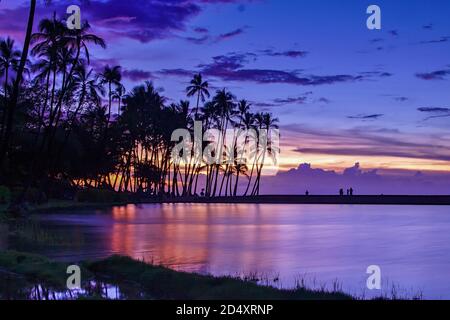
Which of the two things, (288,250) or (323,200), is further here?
(323,200)

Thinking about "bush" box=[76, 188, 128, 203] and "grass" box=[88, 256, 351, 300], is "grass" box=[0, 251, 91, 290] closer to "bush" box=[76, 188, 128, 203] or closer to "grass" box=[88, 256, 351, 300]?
"grass" box=[88, 256, 351, 300]

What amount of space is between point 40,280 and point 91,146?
188 feet

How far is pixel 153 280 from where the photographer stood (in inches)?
573

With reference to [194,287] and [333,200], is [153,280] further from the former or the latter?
[333,200]

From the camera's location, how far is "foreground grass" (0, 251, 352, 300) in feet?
42.3

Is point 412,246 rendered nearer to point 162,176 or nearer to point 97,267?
point 97,267

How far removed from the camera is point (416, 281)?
1844 cm

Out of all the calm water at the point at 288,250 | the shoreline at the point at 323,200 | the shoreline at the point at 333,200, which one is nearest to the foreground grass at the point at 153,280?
the calm water at the point at 288,250

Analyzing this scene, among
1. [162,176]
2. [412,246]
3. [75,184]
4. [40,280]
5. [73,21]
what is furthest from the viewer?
[162,176]

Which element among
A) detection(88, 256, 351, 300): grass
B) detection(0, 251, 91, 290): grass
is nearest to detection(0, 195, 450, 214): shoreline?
detection(0, 251, 91, 290): grass

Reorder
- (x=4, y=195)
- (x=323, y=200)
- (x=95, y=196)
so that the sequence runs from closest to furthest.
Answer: (x=4, y=195)
(x=95, y=196)
(x=323, y=200)

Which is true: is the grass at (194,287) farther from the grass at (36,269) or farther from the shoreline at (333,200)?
the shoreline at (333,200)

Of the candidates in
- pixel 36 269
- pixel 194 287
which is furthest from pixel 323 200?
pixel 194 287
